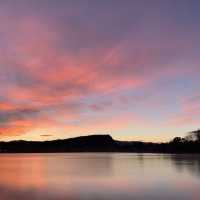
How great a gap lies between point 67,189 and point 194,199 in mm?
11286

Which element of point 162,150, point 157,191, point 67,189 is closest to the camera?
point 157,191

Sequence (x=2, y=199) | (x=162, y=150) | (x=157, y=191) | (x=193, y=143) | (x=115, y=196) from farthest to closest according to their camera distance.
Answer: (x=162, y=150) → (x=193, y=143) → (x=157, y=191) → (x=115, y=196) → (x=2, y=199)

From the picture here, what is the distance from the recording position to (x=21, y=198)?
2314 cm

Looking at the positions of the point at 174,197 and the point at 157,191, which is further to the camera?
the point at 157,191

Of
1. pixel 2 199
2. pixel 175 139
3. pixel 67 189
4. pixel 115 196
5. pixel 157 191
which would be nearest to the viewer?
pixel 2 199

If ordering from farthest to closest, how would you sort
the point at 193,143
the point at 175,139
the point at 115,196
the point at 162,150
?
the point at 162,150
the point at 175,139
the point at 193,143
the point at 115,196

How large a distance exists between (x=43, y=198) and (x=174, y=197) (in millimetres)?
9239

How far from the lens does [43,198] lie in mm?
23109

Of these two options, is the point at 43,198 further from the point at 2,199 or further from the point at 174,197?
the point at 174,197

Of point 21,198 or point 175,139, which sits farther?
point 175,139

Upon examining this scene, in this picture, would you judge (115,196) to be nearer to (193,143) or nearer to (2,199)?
(2,199)

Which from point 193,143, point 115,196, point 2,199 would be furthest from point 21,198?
point 193,143

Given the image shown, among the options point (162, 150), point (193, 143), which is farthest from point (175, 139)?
point (162, 150)

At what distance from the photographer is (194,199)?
73.8 ft
